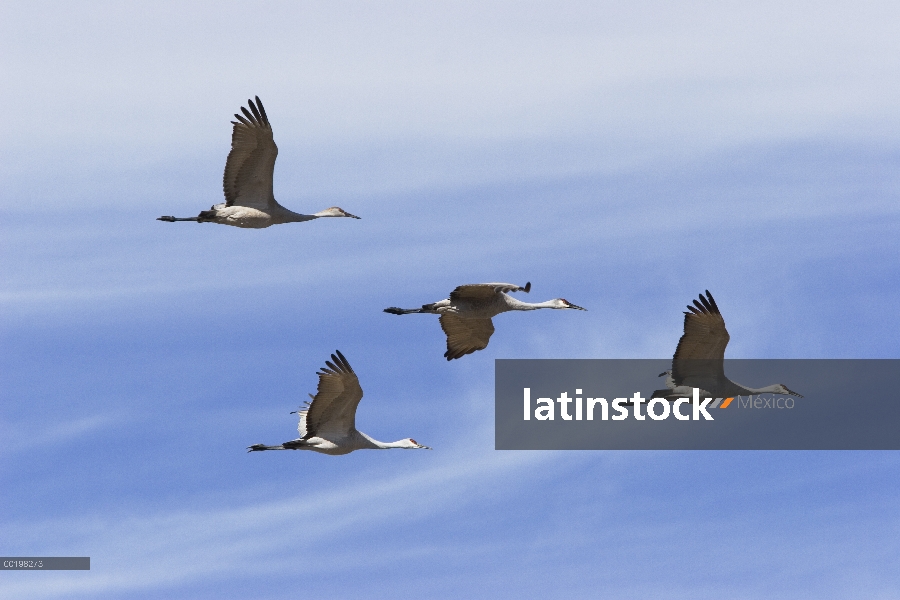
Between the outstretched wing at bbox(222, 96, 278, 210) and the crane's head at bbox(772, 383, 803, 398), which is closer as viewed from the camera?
the outstretched wing at bbox(222, 96, 278, 210)

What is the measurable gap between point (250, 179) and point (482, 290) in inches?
240

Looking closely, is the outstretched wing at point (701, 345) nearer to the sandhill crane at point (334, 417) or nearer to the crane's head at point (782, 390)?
the crane's head at point (782, 390)

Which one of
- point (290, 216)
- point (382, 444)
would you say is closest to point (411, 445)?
point (382, 444)

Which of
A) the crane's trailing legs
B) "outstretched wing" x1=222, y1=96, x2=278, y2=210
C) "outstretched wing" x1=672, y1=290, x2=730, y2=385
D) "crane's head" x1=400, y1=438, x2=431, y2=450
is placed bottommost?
"crane's head" x1=400, y1=438, x2=431, y2=450

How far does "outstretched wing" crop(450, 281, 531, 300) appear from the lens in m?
59.1

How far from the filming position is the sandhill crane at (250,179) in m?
61.7

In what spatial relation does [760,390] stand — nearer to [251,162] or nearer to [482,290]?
[482,290]

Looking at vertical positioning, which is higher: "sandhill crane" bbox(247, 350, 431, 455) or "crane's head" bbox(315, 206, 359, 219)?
"crane's head" bbox(315, 206, 359, 219)

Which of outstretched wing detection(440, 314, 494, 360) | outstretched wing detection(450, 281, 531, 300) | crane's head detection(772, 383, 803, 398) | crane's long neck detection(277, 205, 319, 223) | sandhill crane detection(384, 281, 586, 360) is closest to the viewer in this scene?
outstretched wing detection(450, 281, 531, 300)

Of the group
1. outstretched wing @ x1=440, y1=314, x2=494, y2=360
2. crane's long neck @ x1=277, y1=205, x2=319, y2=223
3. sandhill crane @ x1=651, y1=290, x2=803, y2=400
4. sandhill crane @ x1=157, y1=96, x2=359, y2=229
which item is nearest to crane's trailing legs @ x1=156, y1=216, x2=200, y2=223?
sandhill crane @ x1=157, y1=96, x2=359, y2=229

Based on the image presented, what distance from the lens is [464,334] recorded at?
6438 cm

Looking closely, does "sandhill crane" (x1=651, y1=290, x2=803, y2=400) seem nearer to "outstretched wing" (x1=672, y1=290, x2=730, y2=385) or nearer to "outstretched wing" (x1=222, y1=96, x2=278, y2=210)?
"outstretched wing" (x1=672, y1=290, x2=730, y2=385)

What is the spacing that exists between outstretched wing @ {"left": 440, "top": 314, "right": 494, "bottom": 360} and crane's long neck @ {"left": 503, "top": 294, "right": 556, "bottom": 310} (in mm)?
2193

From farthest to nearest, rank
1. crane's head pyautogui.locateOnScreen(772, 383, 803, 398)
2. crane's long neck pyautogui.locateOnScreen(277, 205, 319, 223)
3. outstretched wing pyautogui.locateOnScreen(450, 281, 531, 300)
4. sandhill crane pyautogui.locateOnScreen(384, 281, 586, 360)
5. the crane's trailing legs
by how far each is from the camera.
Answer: crane's head pyautogui.locateOnScreen(772, 383, 803, 398), crane's long neck pyautogui.locateOnScreen(277, 205, 319, 223), the crane's trailing legs, sandhill crane pyautogui.locateOnScreen(384, 281, 586, 360), outstretched wing pyautogui.locateOnScreen(450, 281, 531, 300)
